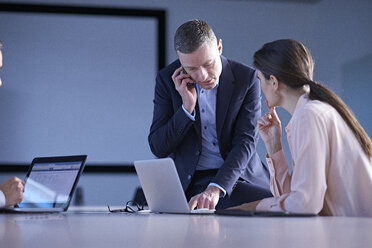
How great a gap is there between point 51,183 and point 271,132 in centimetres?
99

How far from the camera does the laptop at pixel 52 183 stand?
2.31 m

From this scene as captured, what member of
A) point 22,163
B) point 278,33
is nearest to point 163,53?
point 278,33

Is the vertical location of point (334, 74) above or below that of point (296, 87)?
below

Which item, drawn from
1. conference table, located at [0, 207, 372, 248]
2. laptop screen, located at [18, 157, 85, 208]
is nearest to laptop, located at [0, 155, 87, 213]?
laptop screen, located at [18, 157, 85, 208]

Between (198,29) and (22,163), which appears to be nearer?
(198,29)

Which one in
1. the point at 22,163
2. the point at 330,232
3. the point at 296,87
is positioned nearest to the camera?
the point at 330,232

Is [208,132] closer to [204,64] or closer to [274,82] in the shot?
[204,64]

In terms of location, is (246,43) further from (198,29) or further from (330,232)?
(330,232)

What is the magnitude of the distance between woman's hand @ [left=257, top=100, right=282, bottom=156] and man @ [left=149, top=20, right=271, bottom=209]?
27cm

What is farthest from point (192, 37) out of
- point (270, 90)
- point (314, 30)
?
point (314, 30)

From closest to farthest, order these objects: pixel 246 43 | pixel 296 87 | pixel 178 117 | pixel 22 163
A: pixel 296 87, pixel 178 117, pixel 22 163, pixel 246 43

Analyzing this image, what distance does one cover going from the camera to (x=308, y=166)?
1.82 meters

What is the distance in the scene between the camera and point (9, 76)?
5297 mm

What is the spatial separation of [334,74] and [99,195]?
9.08 ft
